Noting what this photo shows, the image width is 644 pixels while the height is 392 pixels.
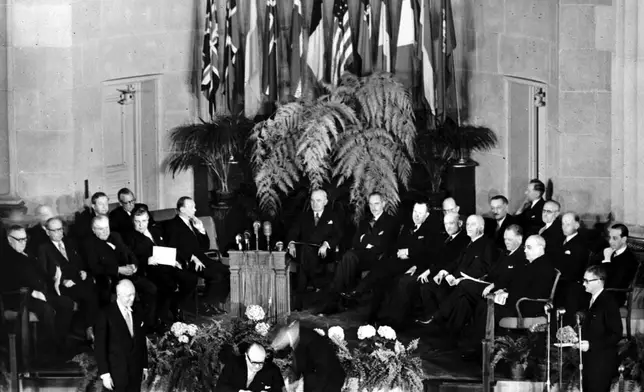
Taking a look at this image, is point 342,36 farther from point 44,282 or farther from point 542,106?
point 44,282

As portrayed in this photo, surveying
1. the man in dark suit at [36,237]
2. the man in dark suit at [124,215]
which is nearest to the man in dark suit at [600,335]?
the man in dark suit at [124,215]

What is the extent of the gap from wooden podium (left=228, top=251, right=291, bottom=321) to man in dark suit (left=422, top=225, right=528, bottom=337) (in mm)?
1476

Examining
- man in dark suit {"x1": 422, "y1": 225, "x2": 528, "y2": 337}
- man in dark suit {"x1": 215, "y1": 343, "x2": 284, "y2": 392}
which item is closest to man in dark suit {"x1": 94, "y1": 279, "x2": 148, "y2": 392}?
man in dark suit {"x1": 215, "y1": 343, "x2": 284, "y2": 392}

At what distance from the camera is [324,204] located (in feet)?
56.3

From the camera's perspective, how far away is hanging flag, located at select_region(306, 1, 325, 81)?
Result: 63.4 feet

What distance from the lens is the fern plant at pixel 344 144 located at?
58.4 feet

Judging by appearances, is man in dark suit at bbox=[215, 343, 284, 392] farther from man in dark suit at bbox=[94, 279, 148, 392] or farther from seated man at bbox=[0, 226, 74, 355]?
seated man at bbox=[0, 226, 74, 355]

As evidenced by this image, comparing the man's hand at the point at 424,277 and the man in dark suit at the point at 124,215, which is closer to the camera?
the man's hand at the point at 424,277

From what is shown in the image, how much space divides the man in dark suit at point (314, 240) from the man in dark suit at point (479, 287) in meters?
1.79

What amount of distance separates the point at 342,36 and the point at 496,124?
6.95ft

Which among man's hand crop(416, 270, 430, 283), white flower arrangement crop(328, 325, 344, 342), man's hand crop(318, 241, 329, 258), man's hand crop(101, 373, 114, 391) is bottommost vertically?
man's hand crop(101, 373, 114, 391)

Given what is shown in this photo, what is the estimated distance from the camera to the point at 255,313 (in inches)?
586

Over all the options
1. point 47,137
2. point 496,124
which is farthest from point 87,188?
point 496,124

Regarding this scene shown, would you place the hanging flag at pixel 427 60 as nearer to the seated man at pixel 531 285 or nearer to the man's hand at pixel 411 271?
the man's hand at pixel 411 271
